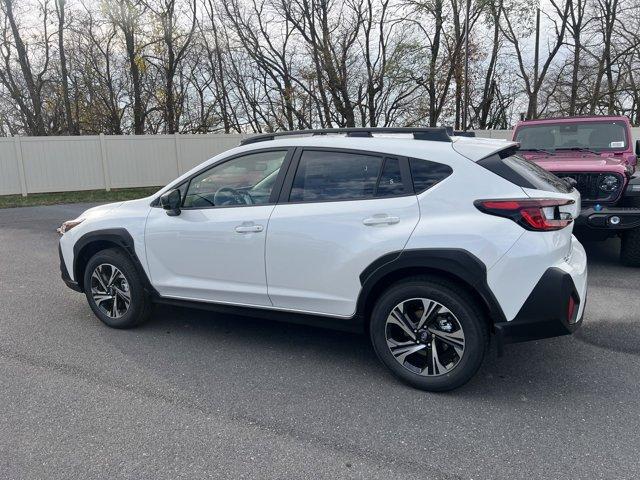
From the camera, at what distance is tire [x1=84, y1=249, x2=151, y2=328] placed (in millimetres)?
4430

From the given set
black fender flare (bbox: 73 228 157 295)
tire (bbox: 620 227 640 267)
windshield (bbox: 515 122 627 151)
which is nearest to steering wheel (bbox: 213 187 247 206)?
black fender flare (bbox: 73 228 157 295)

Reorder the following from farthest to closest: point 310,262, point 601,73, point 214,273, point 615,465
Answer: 1. point 601,73
2. point 214,273
3. point 310,262
4. point 615,465

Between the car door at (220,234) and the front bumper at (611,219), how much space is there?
3.98 meters

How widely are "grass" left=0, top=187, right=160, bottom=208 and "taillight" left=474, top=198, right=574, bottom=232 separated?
1419 cm

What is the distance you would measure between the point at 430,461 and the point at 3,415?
255cm

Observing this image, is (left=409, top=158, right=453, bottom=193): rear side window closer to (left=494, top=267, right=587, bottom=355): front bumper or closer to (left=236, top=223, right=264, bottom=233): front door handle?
(left=494, top=267, right=587, bottom=355): front bumper

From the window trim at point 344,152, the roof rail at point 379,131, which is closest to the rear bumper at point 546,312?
the window trim at point 344,152

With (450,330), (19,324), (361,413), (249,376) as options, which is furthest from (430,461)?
(19,324)

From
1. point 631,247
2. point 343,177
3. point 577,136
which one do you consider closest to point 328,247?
point 343,177

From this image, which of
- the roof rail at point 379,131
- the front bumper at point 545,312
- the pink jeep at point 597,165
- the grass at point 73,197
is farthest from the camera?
the grass at point 73,197

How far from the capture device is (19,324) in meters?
4.71

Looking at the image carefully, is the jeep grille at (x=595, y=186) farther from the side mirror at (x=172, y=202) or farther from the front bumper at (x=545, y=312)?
the side mirror at (x=172, y=202)

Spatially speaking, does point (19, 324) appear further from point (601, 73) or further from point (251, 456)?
point (601, 73)

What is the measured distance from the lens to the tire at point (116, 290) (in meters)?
4.43
